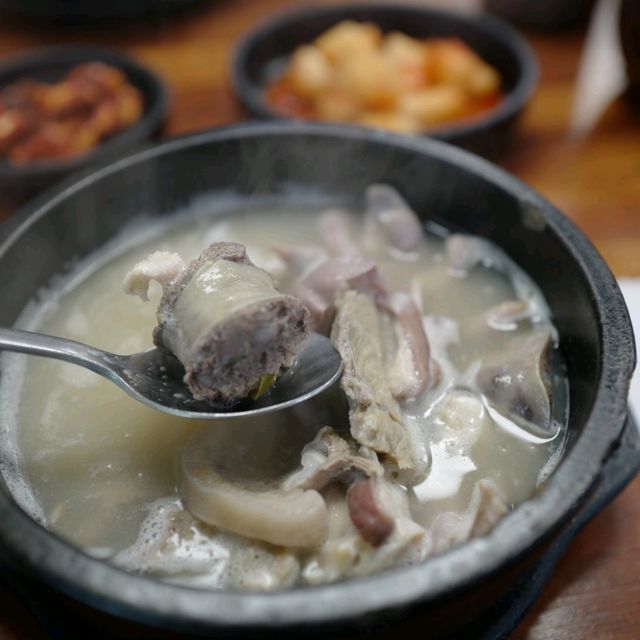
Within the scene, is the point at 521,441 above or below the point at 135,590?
below

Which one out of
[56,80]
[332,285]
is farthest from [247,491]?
[56,80]

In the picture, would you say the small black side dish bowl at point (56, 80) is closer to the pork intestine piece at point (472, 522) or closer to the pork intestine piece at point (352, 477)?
the pork intestine piece at point (352, 477)

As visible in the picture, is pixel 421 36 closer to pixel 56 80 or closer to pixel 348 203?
pixel 348 203

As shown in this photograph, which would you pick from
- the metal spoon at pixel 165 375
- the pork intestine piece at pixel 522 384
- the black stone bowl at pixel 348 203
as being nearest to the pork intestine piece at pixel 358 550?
the black stone bowl at pixel 348 203

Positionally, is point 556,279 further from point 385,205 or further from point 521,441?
point 385,205

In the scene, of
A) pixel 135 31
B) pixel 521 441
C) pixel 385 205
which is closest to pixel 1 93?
pixel 135 31

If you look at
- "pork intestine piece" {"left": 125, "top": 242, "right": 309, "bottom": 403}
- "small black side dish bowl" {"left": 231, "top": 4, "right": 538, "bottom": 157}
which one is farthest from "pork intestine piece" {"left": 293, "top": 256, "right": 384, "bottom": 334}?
"small black side dish bowl" {"left": 231, "top": 4, "right": 538, "bottom": 157}

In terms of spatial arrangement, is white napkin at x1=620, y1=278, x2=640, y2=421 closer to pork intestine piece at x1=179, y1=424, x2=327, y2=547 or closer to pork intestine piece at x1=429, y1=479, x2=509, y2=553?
pork intestine piece at x1=429, y1=479, x2=509, y2=553
